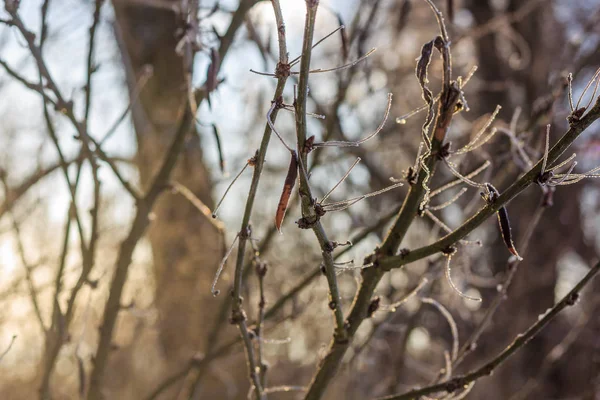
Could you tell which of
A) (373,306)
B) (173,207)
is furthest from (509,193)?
(173,207)

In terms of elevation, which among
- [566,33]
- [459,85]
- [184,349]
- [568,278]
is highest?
[566,33]

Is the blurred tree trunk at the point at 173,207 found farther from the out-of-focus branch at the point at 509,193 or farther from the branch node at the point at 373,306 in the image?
the out-of-focus branch at the point at 509,193

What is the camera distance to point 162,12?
128 inches

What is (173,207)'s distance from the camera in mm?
3344

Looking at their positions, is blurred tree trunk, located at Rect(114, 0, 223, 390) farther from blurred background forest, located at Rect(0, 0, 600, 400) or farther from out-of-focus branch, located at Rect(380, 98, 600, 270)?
out-of-focus branch, located at Rect(380, 98, 600, 270)

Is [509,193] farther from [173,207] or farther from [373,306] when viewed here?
[173,207]

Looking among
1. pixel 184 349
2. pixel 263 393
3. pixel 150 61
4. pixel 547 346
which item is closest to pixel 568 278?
pixel 547 346

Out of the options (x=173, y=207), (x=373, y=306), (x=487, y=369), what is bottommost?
(x=487, y=369)

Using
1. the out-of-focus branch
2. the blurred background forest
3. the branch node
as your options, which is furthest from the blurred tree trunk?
the out-of-focus branch

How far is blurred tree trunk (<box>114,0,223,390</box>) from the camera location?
3.18 m

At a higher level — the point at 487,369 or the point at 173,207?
the point at 173,207

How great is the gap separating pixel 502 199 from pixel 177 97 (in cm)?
268

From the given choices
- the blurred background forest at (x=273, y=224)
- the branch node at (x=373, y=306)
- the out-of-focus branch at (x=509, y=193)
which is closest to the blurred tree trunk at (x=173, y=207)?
the blurred background forest at (x=273, y=224)

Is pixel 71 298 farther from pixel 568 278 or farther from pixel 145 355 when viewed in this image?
pixel 145 355
